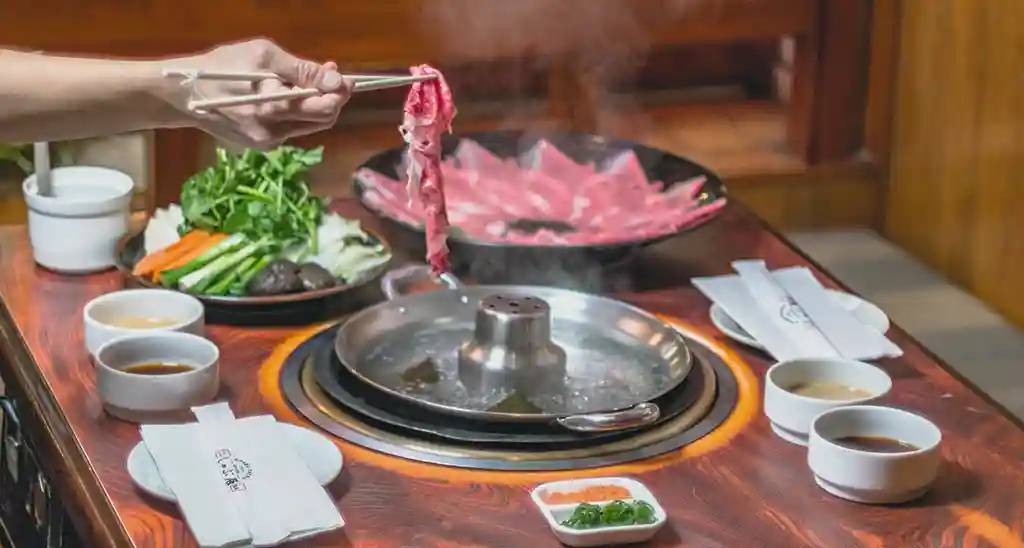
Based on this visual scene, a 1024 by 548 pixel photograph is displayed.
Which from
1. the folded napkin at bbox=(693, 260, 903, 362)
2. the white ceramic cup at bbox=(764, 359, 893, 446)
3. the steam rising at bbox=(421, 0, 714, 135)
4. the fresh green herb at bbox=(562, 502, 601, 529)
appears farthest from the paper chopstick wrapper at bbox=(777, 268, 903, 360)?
the steam rising at bbox=(421, 0, 714, 135)

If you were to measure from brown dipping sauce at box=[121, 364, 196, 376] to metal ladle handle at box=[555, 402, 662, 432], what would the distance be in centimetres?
52

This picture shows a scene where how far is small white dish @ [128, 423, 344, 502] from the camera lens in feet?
5.18

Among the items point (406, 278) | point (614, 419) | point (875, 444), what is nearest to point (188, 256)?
point (406, 278)

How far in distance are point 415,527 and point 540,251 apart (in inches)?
29.9

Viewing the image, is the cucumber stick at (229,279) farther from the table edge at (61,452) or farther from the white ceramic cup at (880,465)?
the white ceramic cup at (880,465)

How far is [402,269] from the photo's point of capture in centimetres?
232

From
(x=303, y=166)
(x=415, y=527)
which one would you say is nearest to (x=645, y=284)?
(x=303, y=166)

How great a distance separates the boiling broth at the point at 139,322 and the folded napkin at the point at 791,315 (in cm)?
81

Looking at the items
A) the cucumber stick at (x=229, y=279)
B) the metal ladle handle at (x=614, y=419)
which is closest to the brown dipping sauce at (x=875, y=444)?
the metal ladle handle at (x=614, y=419)

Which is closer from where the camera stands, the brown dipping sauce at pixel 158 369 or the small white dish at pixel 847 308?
the brown dipping sauce at pixel 158 369

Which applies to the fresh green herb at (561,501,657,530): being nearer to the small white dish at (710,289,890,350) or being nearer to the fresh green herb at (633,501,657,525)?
the fresh green herb at (633,501,657,525)

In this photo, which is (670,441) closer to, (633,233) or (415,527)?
(415,527)

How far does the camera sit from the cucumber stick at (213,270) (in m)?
2.14

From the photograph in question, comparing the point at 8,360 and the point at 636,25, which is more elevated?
the point at 636,25
